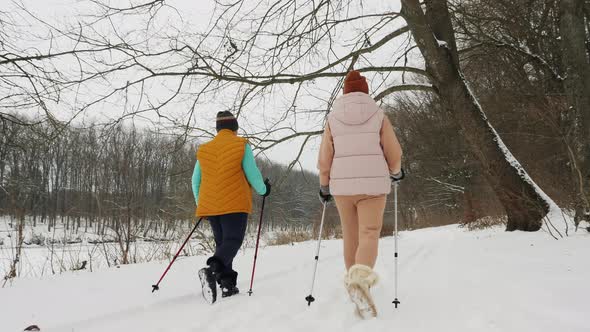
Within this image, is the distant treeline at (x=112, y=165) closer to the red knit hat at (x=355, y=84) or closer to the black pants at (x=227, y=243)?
the black pants at (x=227, y=243)

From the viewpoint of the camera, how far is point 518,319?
2244mm

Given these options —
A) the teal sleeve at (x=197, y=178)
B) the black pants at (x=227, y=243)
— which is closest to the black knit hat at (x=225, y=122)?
the teal sleeve at (x=197, y=178)

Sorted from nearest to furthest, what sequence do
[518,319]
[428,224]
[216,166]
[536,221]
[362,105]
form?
[518,319], [362,105], [216,166], [536,221], [428,224]

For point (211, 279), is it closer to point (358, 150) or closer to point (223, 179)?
point (223, 179)

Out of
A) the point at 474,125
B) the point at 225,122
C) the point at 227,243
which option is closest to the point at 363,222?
the point at 227,243

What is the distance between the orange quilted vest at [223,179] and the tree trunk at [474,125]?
178 inches

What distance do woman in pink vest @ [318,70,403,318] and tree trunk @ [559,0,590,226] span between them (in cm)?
465

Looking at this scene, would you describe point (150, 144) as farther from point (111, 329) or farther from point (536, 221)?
point (536, 221)

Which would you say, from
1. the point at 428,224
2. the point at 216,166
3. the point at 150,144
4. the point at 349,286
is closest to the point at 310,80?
the point at 150,144

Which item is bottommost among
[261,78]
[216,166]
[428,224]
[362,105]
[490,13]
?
[428,224]

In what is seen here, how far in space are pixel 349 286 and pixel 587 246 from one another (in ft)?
11.2

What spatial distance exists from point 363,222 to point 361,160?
0.50 m

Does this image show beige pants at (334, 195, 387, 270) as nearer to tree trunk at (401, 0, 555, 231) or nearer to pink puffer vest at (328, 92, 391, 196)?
pink puffer vest at (328, 92, 391, 196)

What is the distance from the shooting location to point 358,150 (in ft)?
9.79
